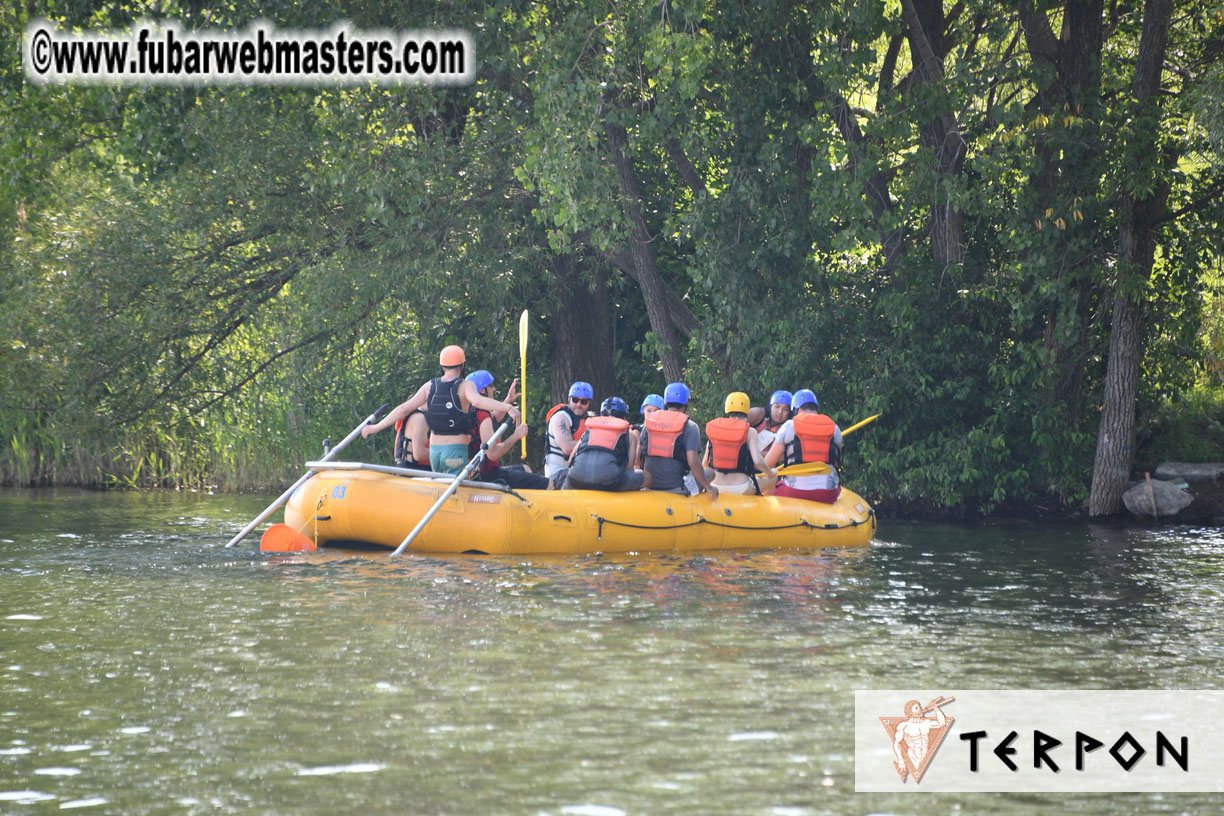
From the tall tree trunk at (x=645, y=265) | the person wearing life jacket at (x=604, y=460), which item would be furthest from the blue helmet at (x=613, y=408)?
the tall tree trunk at (x=645, y=265)

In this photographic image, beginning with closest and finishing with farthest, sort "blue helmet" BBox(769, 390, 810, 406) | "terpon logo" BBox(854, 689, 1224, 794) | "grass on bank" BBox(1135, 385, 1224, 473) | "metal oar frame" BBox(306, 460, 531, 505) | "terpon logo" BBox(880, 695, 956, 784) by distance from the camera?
1. "terpon logo" BBox(854, 689, 1224, 794)
2. "terpon logo" BBox(880, 695, 956, 784)
3. "metal oar frame" BBox(306, 460, 531, 505)
4. "blue helmet" BBox(769, 390, 810, 406)
5. "grass on bank" BBox(1135, 385, 1224, 473)

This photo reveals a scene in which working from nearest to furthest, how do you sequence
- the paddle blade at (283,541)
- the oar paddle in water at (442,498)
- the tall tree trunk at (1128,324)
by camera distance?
the oar paddle in water at (442,498)
the paddle blade at (283,541)
the tall tree trunk at (1128,324)

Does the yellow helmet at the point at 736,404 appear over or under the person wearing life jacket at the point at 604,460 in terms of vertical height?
over

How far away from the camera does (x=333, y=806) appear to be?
4.41m

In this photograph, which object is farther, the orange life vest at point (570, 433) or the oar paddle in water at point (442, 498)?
the orange life vest at point (570, 433)

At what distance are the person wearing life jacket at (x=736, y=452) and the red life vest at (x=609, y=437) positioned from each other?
982 millimetres

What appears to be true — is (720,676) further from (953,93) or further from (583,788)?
(953,93)

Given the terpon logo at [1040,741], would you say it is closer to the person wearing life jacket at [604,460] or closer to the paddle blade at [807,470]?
the person wearing life jacket at [604,460]

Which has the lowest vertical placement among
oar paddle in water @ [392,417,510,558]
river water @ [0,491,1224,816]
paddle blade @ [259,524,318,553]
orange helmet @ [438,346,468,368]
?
river water @ [0,491,1224,816]

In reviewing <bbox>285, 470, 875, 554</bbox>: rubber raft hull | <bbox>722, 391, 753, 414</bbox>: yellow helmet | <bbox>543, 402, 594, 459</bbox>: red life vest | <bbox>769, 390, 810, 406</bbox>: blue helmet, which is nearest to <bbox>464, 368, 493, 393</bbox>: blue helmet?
<bbox>543, 402, 594, 459</bbox>: red life vest

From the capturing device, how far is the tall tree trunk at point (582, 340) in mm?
17406

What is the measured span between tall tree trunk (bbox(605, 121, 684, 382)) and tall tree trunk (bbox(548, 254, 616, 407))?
1213mm

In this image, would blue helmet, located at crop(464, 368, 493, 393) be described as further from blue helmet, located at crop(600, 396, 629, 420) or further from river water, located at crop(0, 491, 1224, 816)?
river water, located at crop(0, 491, 1224, 816)

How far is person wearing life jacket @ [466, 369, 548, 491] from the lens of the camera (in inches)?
438
